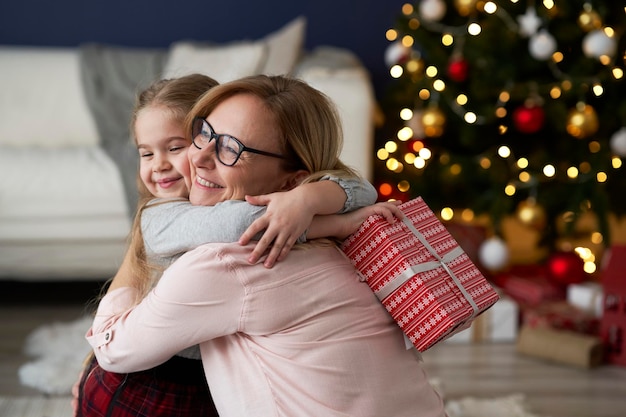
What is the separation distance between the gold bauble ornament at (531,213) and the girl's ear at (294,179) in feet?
6.63

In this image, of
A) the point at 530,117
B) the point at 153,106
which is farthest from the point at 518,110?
the point at 153,106

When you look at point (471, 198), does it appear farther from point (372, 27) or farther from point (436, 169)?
point (372, 27)

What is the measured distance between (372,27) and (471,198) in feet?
3.93

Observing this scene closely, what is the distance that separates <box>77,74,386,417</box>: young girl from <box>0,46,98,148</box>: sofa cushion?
2.15m

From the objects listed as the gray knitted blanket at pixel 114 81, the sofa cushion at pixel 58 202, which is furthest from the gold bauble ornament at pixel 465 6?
the sofa cushion at pixel 58 202

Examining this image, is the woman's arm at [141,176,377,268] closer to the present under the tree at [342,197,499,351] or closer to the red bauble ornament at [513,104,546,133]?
the present under the tree at [342,197,499,351]

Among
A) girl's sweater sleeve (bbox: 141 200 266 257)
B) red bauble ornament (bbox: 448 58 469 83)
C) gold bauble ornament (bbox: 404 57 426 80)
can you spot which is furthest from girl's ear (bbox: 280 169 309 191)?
gold bauble ornament (bbox: 404 57 426 80)

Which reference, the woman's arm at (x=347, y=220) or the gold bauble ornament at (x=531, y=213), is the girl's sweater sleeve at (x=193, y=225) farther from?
the gold bauble ornament at (x=531, y=213)

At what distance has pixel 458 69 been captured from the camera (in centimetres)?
323

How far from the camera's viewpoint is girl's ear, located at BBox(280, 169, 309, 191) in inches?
51.4

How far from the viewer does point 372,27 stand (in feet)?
13.8

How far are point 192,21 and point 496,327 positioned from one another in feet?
7.22

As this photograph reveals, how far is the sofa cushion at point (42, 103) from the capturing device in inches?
140

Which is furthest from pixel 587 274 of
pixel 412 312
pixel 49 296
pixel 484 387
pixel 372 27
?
pixel 412 312
